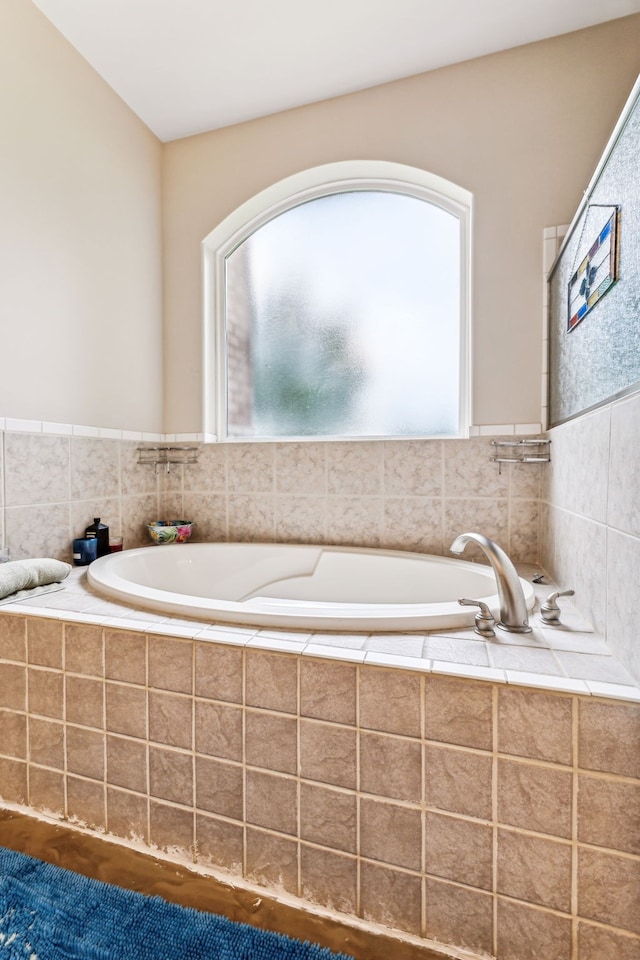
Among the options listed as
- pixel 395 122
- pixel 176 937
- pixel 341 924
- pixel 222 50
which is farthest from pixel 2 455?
pixel 395 122

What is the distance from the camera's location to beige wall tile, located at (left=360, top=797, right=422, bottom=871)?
0.82 meters

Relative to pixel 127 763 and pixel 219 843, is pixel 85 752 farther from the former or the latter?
pixel 219 843

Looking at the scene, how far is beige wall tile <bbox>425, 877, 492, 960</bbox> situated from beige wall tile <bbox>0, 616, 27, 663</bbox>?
3.47ft

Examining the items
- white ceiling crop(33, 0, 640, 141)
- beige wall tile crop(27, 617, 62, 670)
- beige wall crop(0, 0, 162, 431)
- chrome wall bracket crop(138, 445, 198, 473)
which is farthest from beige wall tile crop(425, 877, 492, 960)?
white ceiling crop(33, 0, 640, 141)

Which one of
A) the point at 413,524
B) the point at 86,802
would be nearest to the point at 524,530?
the point at 413,524

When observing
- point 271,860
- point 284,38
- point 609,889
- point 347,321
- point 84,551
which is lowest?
point 271,860

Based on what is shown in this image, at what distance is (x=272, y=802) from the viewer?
91 cm

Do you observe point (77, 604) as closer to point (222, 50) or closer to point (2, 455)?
point (2, 455)

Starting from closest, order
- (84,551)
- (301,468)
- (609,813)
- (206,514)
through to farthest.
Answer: (609,813) < (84,551) < (301,468) < (206,514)

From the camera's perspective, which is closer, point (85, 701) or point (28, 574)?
point (85, 701)

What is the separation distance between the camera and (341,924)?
87cm

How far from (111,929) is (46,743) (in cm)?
43

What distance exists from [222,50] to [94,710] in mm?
2398

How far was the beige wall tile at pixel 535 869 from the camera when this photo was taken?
75cm
